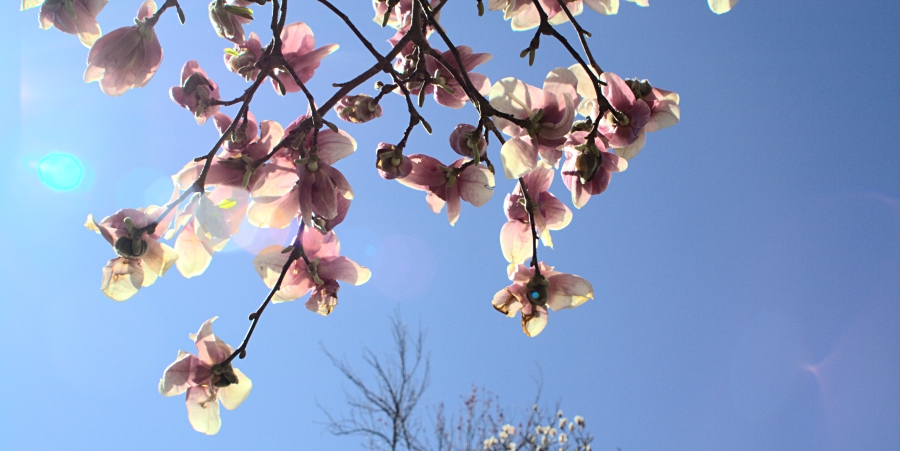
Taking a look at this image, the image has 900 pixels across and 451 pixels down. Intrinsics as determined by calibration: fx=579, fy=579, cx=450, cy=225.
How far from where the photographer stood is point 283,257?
77 centimetres

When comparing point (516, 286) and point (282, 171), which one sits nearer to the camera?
point (282, 171)

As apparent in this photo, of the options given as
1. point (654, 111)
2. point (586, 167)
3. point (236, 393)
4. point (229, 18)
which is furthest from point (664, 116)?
point (236, 393)

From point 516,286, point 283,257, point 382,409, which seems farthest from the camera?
point 382,409

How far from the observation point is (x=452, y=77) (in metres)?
0.88

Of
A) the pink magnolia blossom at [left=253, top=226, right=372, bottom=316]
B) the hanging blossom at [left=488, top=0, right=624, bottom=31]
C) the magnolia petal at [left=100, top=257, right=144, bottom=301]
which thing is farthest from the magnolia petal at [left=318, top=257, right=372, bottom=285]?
the hanging blossom at [left=488, top=0, right=624, bottom=31]

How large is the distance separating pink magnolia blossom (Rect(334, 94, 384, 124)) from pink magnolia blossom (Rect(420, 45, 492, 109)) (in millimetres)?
93

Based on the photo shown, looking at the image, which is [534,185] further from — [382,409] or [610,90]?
[382,409]

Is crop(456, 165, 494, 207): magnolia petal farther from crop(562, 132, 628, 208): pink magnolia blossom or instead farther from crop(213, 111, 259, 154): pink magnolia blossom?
crop(213, 111, 259, 154): pink magnolia blossom

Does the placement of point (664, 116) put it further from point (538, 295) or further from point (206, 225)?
point (206, 225)

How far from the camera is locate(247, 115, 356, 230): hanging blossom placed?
679 mm

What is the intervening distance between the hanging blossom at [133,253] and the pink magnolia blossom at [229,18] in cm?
24

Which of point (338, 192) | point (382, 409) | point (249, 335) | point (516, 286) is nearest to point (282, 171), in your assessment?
point (338, 192)

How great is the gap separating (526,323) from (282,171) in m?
0.42

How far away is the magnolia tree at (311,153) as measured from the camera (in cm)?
68
